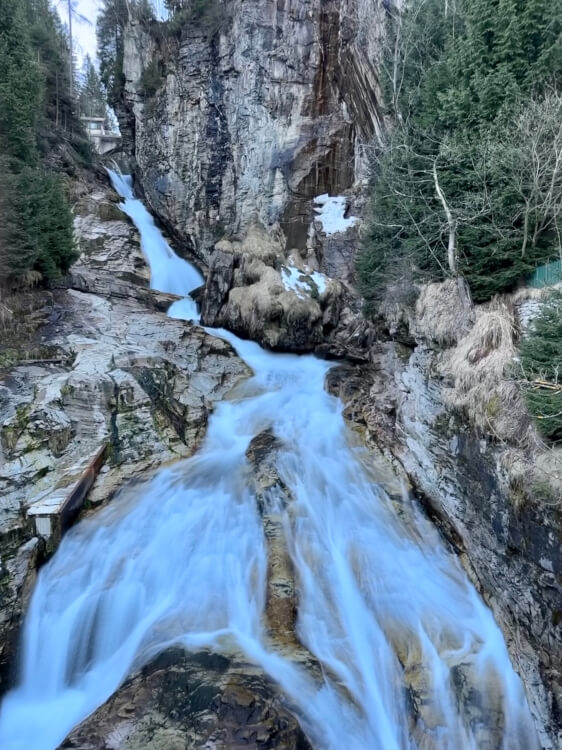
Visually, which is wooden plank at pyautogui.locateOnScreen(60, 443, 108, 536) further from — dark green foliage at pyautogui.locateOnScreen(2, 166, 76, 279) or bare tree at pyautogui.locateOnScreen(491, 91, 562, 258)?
bare tree at pyautogui.locateOnScreen(491, 91, 562, 258)

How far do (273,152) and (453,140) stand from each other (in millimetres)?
12334

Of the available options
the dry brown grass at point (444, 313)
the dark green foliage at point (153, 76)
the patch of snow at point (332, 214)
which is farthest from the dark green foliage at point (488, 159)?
the dark green foliage at point (153, 76)

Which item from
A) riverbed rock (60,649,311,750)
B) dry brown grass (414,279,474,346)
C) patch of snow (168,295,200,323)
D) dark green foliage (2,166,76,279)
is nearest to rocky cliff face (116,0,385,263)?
patch of snow (168,295,200,323)

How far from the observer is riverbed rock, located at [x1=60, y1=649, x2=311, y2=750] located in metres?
4.94

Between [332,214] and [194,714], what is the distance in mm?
18914

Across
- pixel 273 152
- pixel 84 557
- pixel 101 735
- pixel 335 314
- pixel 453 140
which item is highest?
pixel 273 152

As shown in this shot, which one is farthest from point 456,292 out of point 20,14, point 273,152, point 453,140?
point 20,14

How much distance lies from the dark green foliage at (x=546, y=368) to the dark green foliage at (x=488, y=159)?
2.90 m

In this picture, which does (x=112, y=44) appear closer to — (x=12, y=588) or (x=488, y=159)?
(x=488, y=159)

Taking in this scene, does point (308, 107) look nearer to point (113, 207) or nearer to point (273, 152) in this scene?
point (273, 152)

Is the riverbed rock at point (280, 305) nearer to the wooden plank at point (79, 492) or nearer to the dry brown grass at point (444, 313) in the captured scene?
the dry brown grass at point (444, 313)

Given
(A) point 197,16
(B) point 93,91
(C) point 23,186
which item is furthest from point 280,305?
(B) point 93,91

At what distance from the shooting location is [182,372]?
1230cm

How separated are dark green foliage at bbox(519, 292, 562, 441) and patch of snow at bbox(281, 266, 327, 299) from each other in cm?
1012
